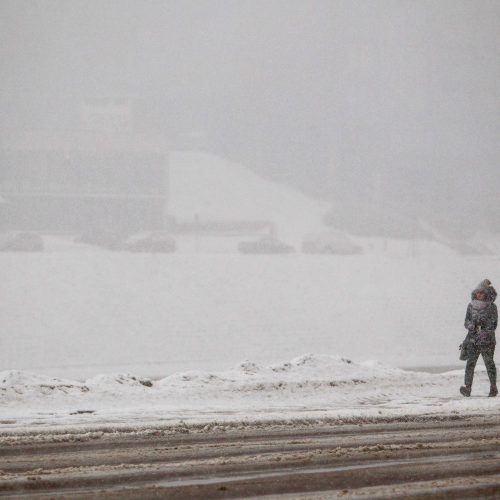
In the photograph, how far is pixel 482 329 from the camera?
11.1m

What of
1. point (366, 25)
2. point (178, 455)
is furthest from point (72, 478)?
point (366, 25)

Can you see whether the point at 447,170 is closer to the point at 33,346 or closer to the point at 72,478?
the point at 33,346

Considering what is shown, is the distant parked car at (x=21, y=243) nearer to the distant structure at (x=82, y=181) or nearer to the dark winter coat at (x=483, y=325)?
the distant structure at (x=82, y=181)

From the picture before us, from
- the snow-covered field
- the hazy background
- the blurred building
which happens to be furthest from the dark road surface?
the hazy background

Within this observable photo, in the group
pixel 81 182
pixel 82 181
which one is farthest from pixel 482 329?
pixel 82 181

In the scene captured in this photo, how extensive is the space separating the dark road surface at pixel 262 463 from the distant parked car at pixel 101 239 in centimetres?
4203

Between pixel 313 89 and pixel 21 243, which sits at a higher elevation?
pixel 313 89

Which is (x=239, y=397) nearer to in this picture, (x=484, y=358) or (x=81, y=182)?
(x=484, y=358)

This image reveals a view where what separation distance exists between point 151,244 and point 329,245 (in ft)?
29.6

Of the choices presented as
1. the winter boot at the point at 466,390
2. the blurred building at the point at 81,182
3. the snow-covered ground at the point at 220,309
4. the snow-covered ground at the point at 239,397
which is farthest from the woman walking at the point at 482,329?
the blurred building at the point at 81,182

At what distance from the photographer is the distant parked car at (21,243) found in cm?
4350

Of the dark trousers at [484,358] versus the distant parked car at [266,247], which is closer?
the dark trousers at [484,358]

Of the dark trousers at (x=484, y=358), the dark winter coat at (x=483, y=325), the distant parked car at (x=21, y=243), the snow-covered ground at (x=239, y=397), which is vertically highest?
the distant parked car at (x=21, y=243)

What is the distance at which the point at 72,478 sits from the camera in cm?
575
